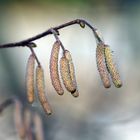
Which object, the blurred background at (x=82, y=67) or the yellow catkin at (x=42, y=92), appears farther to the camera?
the blurred background at (x=82, y=67)

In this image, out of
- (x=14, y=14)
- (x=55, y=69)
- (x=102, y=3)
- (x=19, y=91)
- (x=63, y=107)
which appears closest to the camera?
(x=55, y=69)

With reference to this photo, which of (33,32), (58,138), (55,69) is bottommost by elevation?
(58,138)

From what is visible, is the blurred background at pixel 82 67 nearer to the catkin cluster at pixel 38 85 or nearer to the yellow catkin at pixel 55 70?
the catkin cluster at pixel 38 85

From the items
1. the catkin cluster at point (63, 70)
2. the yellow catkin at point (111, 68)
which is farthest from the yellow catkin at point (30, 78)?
the yellow catkin at point (111, 68)

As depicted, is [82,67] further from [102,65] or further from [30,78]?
[102,65]


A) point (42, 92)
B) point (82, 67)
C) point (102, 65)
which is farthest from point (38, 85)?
point (82, 67)

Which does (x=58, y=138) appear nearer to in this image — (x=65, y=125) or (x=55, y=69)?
(x=65, y=125)

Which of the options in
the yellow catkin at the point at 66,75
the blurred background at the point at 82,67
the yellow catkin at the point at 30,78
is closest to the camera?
the yellow catkin at the point at 66,75

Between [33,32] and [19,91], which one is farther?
[33,32]

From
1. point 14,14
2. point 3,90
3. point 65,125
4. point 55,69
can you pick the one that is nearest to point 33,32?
point 14,14
